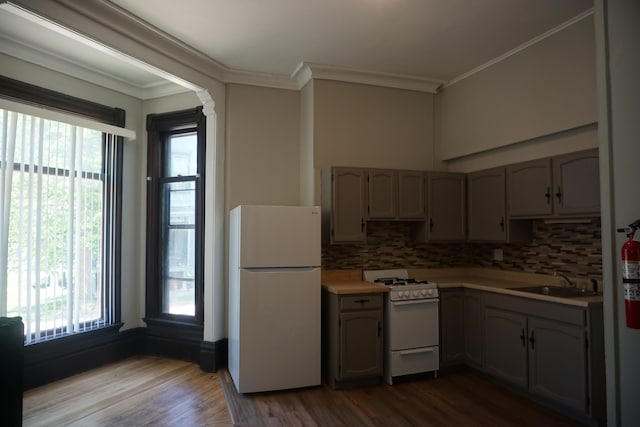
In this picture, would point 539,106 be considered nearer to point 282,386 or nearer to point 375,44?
point 375,44

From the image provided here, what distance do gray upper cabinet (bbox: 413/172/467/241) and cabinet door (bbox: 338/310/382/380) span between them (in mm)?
1045

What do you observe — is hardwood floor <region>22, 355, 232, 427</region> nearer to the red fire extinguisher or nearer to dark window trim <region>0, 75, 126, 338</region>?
dark window trim <region>0, 75, 126, 338</region>

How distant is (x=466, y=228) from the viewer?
3.83 metres

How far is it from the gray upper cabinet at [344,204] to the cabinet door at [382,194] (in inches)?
2.9

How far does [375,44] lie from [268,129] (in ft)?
4.49

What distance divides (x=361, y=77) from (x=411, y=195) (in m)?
1.33

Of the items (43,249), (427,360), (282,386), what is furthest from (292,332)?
(43,249)

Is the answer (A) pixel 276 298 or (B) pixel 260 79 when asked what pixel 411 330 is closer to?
(A) pixel 276 298

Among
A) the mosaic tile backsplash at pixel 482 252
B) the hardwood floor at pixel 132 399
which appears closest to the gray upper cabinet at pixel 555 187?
the mosaic tile backsplash at pixel 482 252

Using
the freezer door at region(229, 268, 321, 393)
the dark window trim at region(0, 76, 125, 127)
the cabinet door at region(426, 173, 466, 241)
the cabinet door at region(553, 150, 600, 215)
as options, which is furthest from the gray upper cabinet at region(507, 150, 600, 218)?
the dark window trim at region(0, 76, 125, 127)

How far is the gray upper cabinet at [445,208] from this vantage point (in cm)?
376

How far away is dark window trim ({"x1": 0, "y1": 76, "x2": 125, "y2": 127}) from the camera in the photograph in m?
3.16

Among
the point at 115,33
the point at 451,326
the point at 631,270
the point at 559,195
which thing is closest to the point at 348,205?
the point at 451,326

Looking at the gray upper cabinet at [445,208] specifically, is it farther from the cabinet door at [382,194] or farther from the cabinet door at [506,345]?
the cabinet door at [506,345]
